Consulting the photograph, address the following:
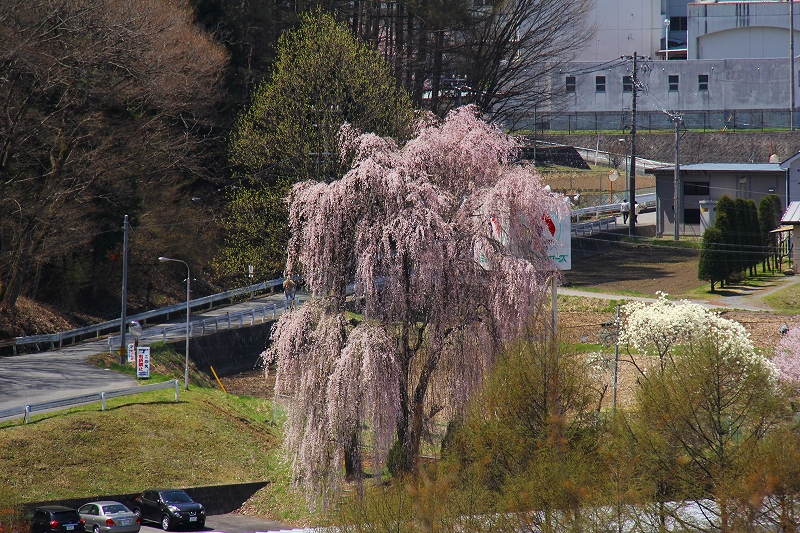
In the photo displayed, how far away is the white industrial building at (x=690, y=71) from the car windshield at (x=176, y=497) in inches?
2615

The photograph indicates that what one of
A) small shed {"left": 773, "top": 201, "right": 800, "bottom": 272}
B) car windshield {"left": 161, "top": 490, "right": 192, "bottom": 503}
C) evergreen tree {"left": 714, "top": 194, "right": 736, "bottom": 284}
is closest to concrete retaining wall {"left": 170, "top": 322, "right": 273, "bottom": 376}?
car windshield {"left": 161, "top": 490, "right": 192, "bottom": 503}

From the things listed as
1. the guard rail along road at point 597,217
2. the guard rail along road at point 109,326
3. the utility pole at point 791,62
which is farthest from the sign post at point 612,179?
the guard rail along road at point 109,326

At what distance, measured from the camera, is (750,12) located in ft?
303

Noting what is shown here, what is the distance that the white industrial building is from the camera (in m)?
90.1

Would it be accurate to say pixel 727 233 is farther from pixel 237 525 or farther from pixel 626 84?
pixel 626 84

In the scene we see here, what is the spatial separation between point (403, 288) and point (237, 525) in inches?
364

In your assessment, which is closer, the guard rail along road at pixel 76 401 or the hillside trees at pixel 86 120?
the guard rail along road at pixel 76 401

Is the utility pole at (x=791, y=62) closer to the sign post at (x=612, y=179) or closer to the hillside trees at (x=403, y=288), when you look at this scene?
the sign post at (x=612, y=179)

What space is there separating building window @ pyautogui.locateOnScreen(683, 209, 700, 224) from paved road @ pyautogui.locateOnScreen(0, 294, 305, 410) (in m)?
40.8

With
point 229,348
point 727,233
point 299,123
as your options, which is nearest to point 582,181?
point 727,233

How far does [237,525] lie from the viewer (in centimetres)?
2930

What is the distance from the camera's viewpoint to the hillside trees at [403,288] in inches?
1002

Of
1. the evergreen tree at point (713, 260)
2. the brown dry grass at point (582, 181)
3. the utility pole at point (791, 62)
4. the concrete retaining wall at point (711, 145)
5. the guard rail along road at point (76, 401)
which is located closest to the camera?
the guard rail along road at point (76, 401)

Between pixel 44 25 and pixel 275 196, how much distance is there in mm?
12337
